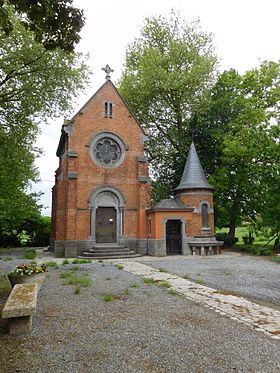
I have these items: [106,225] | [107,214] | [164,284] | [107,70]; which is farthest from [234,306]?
[107,70]

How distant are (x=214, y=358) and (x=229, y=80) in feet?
80.4

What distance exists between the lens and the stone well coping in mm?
5164

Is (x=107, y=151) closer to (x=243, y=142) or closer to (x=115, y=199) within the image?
(x=115, y=199)

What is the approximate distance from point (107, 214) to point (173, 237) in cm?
497

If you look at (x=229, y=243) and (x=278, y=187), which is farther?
(x=229, y=243)

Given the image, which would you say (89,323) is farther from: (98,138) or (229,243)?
(229,243)

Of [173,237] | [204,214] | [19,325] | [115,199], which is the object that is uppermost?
[115,199]

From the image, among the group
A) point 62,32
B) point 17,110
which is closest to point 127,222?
point 17,110

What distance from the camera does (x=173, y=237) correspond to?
70.7ft

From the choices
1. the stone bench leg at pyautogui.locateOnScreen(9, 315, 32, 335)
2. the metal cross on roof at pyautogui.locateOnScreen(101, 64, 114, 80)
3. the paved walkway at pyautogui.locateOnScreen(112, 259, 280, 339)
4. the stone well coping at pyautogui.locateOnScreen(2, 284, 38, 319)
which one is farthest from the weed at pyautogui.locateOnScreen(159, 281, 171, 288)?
the metal cross on roof at pyautogui.locateOnScreen(101, 64, 114, 80)

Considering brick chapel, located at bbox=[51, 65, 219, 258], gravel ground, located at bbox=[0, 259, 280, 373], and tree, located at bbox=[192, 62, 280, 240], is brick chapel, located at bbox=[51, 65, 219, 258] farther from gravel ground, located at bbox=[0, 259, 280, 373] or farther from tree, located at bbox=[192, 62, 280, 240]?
gravel ground, located at bbox=[0, 259, 280, 373]

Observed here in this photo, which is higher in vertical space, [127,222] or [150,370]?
[127,222]

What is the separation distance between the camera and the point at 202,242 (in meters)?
20.5

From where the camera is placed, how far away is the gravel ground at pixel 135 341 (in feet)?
13.4
